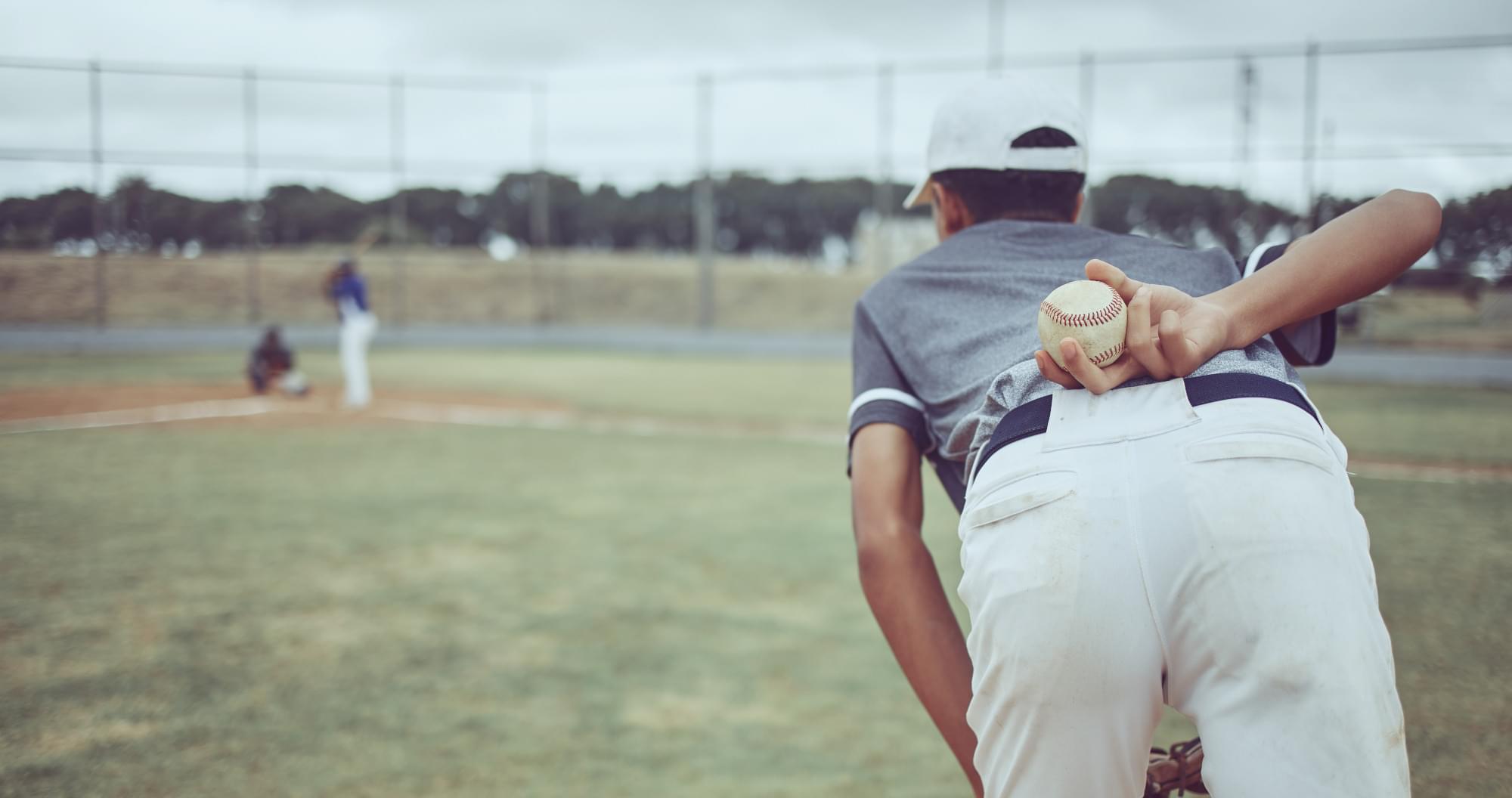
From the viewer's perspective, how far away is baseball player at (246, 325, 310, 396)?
12977mm

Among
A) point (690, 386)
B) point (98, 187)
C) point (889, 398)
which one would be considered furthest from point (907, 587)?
point (98, 187)

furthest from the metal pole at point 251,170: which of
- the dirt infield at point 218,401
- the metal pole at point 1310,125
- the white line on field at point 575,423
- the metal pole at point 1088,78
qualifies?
the metal pole at point 1310,125

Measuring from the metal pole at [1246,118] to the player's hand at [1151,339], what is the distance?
1721 centimetres

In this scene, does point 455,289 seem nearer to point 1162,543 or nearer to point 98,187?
point 98,187

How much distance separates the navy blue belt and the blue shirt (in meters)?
11.9

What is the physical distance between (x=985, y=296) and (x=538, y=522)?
4.99m

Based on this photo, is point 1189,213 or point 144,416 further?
point 1189,213

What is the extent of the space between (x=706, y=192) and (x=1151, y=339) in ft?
70.5

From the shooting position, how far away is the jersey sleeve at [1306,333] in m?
1.63

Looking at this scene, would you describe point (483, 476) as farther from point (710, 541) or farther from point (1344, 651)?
point (1344, 651)

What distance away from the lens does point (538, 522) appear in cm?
625

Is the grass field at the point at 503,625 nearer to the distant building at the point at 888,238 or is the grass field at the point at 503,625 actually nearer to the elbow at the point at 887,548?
the elbow at the point at 887,548

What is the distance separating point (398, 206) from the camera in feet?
76.6

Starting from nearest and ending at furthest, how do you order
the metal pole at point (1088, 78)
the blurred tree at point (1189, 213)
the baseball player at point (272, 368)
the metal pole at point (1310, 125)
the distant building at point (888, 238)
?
the baseball player at point (272, 368) < the metal pole at point (1310, 125) < the blurred tree at point (1189, 213) < the metal pole at point (1088, 78) < the distant building at point (888, 238)
